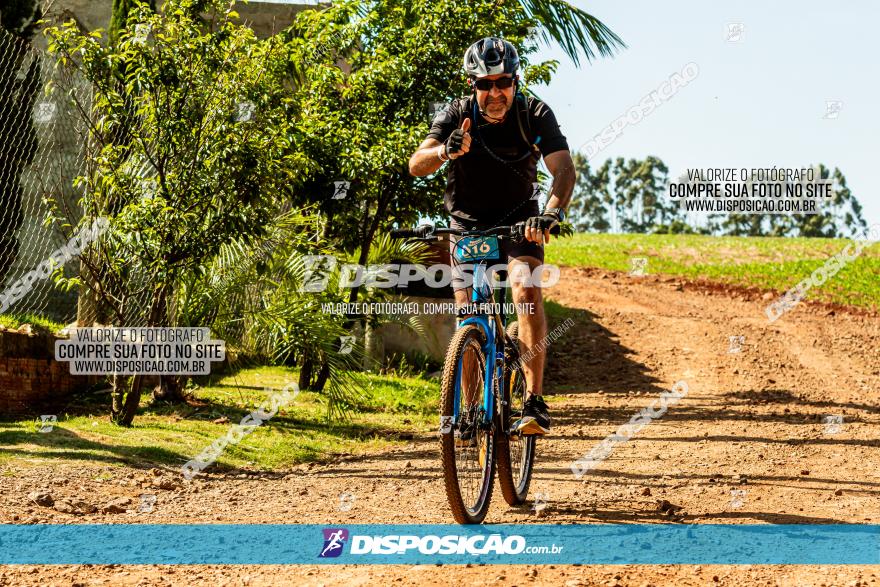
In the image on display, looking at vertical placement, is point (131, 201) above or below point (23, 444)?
above

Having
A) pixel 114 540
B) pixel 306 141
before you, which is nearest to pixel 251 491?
pixel 114 540

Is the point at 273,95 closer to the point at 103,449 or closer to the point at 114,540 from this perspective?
the point at 103,449

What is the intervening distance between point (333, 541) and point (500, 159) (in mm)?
2321

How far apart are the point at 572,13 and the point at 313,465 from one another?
32.3 feet

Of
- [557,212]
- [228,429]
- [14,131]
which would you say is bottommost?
[228,429]

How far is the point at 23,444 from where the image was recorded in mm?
7512

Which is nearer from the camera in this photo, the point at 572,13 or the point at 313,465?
the point at 313,465

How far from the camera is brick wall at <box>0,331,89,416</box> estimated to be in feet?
29.1

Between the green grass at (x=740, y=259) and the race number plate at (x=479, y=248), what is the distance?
19382mm

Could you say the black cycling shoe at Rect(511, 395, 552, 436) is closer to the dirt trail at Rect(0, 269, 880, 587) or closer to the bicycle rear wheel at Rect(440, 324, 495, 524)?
the bicycle rear wheel at Rect(440, 324, 495, 524)

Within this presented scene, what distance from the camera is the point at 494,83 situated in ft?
18.1

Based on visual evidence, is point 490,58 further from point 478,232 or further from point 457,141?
point 478,232

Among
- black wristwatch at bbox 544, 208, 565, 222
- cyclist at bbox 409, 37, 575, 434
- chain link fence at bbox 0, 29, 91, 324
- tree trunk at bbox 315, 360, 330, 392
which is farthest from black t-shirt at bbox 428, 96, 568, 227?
tree trunk at bbox 315, 360, 330, 392

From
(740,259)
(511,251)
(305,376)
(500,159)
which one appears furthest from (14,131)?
(740,259)
